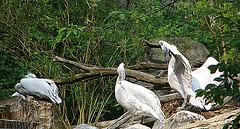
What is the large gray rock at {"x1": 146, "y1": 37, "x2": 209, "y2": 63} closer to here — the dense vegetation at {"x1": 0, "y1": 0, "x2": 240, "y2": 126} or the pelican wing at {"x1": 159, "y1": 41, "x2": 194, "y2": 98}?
the dense vegetation at {"x1": 0, "y1": 0, "x2": 240, "y2": 126}

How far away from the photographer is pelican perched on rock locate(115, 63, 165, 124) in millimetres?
4078

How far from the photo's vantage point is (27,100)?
4.57 m

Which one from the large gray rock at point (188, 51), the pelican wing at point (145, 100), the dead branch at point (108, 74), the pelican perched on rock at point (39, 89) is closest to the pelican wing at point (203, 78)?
the dead branch at point (108, 74)

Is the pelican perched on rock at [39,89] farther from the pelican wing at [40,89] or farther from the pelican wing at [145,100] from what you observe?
the pelican wing at [145,100]

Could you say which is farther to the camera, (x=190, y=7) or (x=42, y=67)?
(x=42, y=67)

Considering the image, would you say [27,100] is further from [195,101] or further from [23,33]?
[23,33]

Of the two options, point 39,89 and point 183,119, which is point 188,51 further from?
point 39,89

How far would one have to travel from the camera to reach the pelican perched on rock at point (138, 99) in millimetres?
4078

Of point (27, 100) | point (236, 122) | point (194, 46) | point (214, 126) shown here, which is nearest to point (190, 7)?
point (194, 46)

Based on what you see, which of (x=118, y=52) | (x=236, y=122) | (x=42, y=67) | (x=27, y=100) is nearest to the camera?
(x=236, y=122)

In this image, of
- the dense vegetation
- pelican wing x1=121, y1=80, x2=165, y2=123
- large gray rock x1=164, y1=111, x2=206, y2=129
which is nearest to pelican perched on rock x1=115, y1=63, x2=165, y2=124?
pelican wing x1=121, y1=80, x2=165, y2=123

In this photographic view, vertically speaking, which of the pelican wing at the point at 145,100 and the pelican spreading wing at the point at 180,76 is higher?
the pelican spreading wing at the point at 180,76

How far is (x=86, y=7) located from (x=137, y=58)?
2.07m

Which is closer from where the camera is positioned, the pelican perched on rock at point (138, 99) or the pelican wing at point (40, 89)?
the pelican perched on rock at point (138, 99)
